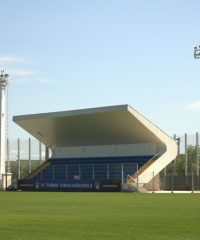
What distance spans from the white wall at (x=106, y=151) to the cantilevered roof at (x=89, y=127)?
1.50 feet

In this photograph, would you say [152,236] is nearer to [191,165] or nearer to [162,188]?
[162,188]

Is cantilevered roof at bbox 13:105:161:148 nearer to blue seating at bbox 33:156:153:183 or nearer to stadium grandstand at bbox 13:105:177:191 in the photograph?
stadium grandstand at bbox 13:105:177:191

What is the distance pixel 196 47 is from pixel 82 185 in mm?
16414

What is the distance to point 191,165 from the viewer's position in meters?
103

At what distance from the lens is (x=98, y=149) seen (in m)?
63.3

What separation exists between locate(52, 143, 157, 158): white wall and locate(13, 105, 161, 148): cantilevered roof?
0.46 metres

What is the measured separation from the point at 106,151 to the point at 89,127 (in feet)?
15.1

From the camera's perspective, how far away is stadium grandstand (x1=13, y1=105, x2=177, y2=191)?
53.8m

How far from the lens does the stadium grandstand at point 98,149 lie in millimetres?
53844

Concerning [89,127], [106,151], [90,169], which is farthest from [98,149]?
[89,127]

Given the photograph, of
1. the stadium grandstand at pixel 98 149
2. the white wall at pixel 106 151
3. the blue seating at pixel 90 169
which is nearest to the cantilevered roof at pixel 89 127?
the stadium grandstand at pixel 98 149

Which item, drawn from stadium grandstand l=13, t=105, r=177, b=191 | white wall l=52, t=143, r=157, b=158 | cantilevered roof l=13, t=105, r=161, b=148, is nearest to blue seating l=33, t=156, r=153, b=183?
stadium grandstand l=13, t=105, r=177, b=191

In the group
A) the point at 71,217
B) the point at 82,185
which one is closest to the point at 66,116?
the point at 82,185

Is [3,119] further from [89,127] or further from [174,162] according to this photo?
[174,162]
